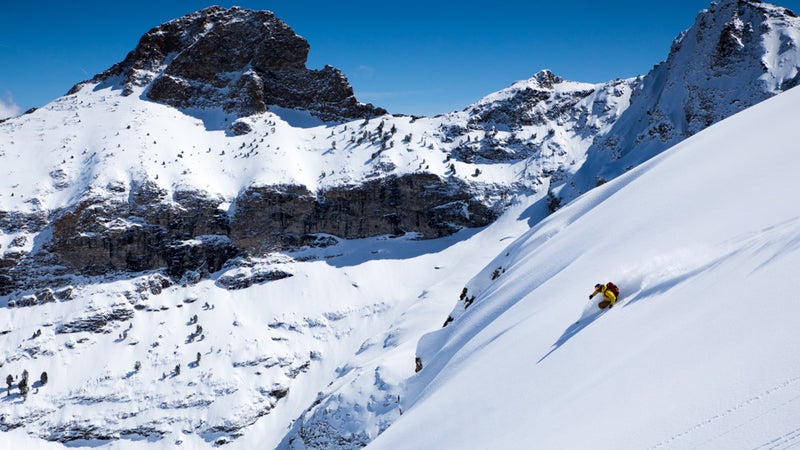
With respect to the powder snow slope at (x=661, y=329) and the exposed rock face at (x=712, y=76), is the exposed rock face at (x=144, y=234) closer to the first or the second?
the exposed rock face at (x=712, y=76)

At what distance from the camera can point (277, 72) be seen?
111625 mm

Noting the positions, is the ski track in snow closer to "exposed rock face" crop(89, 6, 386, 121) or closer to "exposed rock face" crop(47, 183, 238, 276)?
"exposed rock face" crop(47, 183, 238, 276)

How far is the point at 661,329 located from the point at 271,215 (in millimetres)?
85240

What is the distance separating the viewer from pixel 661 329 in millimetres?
9484

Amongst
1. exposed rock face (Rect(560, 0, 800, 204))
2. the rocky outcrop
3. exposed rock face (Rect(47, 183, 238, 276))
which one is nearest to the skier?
exposed rock face (Rect(560, 0, 800, 204))

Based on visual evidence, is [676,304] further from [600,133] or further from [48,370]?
[600,133]

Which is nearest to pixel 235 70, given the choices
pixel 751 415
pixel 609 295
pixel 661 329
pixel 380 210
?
pixel 380 210

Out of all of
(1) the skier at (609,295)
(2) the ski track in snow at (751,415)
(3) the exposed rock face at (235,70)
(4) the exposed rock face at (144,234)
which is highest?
(3) the exposed rock face at (235,70)

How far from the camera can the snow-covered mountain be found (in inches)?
2500

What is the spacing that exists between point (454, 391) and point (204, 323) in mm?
70782

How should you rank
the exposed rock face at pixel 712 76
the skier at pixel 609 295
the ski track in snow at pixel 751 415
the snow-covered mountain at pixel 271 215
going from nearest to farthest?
the ski track in snow at pixel 751 415
the skier at pixel 609 295
the exposed rock face at pixel 712 76
the snow-covered mountain at pixel 271 215

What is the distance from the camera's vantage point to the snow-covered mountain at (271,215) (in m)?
63.5

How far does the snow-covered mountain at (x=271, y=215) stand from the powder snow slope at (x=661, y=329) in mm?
4891

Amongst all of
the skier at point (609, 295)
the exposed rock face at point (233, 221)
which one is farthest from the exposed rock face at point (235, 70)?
the skier at point (609, 295)
